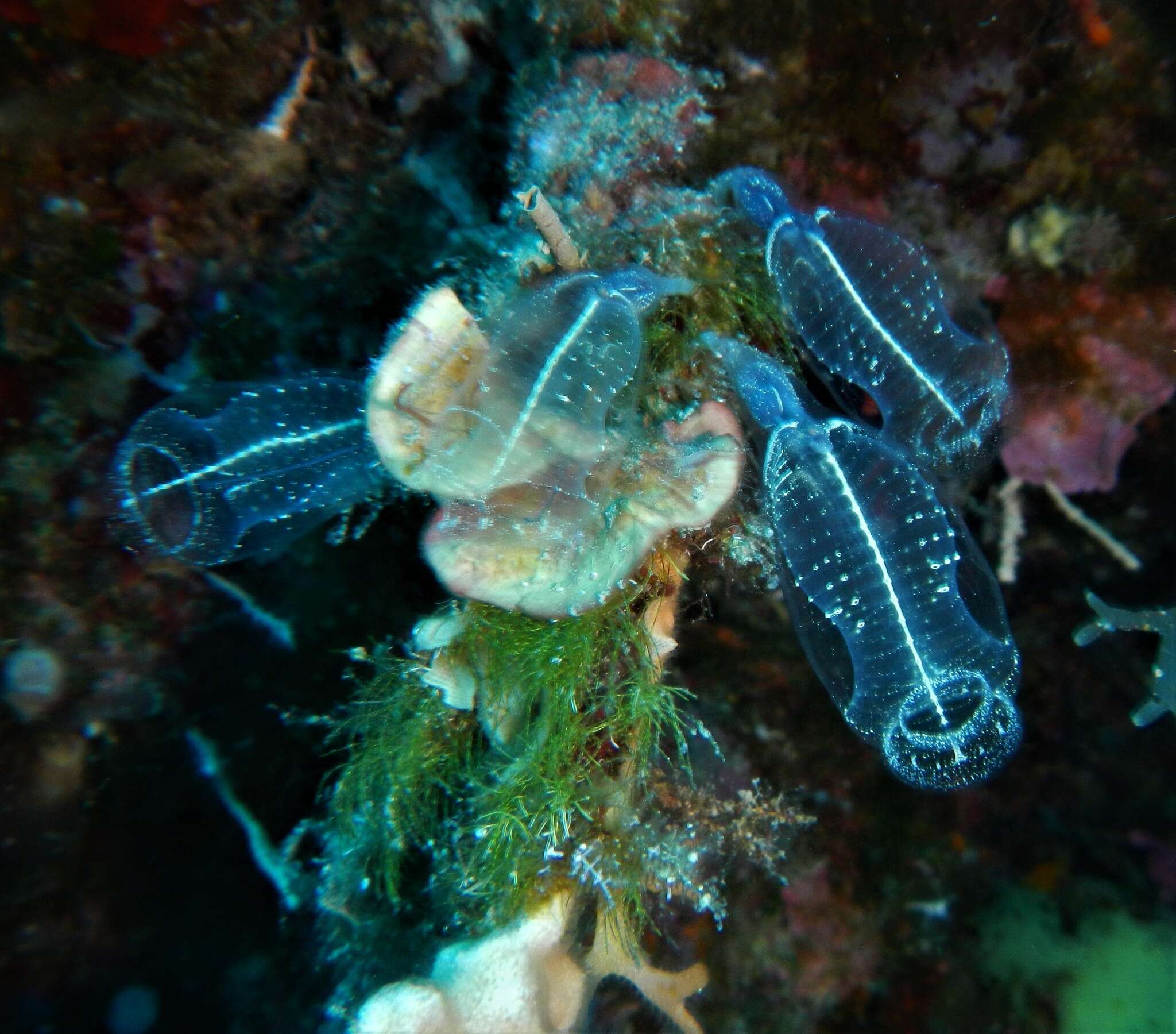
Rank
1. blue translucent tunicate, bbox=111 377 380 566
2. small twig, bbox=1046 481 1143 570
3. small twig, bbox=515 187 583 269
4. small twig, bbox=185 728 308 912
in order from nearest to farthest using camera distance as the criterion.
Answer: small twig, bbox=515 187 583 269, blue translucent tunicate, bbox=111 377 380 566, small twig, bbox=1046 481 1143 570, small twig, bbox=185 728 308 912

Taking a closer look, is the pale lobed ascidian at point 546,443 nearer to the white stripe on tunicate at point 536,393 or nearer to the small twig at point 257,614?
the white stripe on tunicate at point 536,393

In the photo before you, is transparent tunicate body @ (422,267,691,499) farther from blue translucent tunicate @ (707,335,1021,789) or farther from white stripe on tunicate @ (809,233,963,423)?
white stripe on tunicate @ (809,233,963,423)

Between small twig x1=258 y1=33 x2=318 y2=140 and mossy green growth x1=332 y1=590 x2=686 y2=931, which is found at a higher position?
small twig x1=258 y1=33 x2=318 y2=140

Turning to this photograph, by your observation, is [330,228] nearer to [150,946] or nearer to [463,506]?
[463,506]

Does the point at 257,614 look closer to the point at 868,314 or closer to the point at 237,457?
the point at 237,457

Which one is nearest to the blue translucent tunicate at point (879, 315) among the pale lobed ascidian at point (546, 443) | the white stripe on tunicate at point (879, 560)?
the white stripe on tunicate at point (879, 560)

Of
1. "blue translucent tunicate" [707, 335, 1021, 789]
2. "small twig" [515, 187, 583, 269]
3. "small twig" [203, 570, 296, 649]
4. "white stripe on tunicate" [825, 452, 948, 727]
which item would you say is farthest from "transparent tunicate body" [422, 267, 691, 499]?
"small twig" [203, 570, 296, 649]

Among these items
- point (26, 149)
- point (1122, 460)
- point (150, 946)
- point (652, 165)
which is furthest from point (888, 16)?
point (150, 946)
